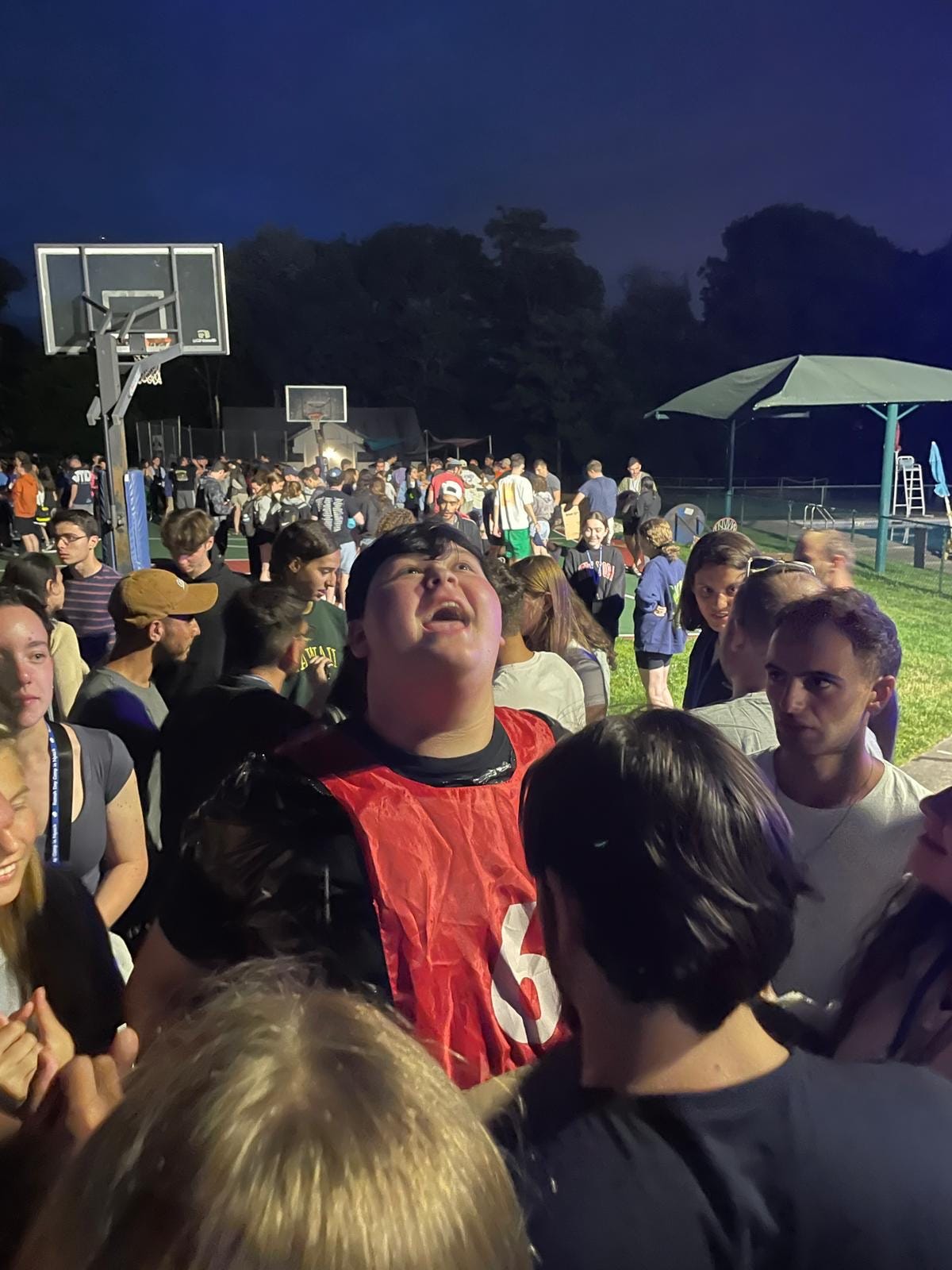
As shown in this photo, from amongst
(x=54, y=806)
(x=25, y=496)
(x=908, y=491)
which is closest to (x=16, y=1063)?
(x=54, y=806)

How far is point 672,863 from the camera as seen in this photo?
1.06m

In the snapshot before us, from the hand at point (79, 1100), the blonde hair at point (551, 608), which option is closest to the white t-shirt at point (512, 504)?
the blonde hair at point (551, 608)

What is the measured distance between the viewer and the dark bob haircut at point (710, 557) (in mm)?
3789

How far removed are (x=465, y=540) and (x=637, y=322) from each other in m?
58.5

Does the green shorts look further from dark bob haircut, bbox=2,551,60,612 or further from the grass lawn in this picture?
dark bob haircut, bbox=2,551,60,612

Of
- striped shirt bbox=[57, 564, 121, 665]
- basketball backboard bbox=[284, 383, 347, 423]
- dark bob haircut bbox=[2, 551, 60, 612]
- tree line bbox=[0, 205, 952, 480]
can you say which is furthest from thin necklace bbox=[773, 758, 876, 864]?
tree line bbox=[0, 205, 952, 480]

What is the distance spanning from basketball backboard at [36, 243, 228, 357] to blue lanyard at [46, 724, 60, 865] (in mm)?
10596

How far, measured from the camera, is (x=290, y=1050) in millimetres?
811

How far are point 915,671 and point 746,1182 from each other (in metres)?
8.21

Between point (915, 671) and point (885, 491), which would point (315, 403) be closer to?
point (885, 491)

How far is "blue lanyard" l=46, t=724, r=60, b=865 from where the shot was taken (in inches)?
92.0

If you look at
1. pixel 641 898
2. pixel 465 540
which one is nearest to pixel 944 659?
pixel 465 540

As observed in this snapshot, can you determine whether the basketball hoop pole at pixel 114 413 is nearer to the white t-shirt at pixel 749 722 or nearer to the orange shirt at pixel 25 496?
the orange shirt at pixel 25 496

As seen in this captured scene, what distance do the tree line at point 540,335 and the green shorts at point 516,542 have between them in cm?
3624
